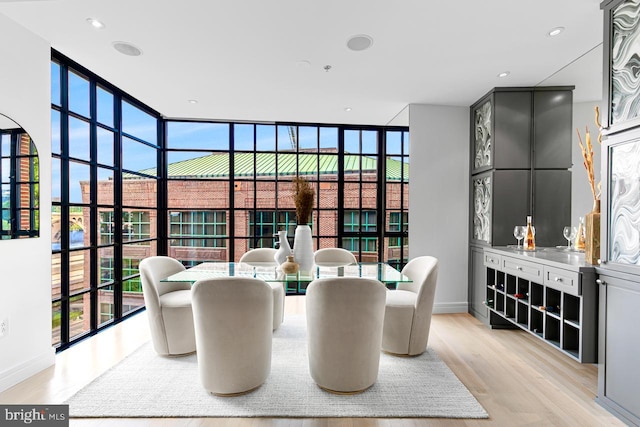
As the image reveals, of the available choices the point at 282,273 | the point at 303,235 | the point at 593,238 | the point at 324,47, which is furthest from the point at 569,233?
the point at 324,47

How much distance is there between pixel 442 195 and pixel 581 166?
148 centimetres

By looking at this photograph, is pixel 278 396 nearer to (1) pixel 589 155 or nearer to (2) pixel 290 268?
(2) pixel 290 268

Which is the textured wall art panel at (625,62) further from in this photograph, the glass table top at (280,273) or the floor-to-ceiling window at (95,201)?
the floor-to-ceiling window at (95,201)

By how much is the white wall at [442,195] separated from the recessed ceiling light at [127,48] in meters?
3.11

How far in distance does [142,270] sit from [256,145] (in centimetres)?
285

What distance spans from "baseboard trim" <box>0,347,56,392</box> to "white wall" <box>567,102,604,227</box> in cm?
494

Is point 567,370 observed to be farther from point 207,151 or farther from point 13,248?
point 207,151

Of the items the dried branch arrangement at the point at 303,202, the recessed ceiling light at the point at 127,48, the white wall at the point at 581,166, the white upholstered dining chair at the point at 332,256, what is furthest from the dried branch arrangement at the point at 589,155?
the recessed ceiling light at the point at 127,48

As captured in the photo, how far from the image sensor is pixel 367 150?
5395 mm

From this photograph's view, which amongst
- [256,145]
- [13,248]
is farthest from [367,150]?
[13,248]

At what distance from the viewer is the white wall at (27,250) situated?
248cm

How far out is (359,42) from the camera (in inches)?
110

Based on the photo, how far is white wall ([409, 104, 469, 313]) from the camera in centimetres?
439

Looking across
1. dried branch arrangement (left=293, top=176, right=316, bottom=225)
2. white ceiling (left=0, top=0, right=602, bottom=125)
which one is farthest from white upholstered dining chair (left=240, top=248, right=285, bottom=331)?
white ceiling (left=0, top=0, right=602, bottom=125)
